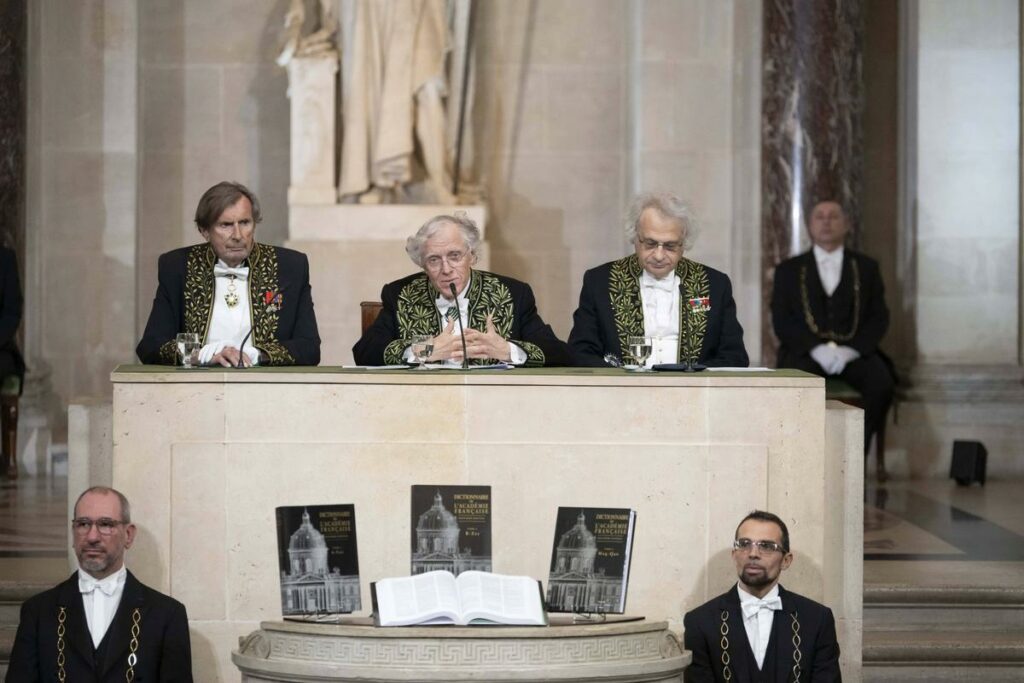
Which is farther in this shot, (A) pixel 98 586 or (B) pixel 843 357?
(B) pixel 843 357

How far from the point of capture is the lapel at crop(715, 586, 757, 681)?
5152 mm

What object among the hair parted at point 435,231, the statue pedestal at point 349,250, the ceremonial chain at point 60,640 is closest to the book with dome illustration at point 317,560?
the ceremonial chain at point 60,640

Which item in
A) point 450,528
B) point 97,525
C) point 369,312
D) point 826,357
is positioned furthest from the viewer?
point 826,357

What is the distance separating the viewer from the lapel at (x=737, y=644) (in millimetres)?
5152

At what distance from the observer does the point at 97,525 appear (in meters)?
5.06

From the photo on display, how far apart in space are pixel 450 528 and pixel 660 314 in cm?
189

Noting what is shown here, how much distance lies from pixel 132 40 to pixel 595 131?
2949mm

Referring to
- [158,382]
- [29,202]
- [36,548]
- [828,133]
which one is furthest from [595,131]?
[158,382]

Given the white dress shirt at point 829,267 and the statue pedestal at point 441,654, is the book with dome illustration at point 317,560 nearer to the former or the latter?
the statue pedestal at point 441,654

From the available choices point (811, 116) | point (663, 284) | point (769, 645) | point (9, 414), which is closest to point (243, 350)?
point (663, 284)

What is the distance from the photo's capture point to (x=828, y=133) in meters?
10.3

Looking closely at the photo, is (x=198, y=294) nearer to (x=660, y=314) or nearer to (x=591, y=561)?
Result: (x=660, y=314)

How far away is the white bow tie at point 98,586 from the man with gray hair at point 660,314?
199cm

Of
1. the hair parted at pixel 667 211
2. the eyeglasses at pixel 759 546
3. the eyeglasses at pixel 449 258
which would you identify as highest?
the hair parted at pixel 667 211
